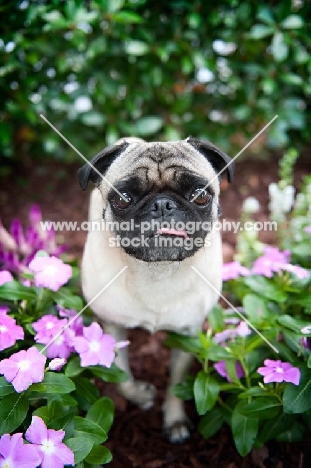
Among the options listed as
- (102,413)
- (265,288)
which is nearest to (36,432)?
(102,413)

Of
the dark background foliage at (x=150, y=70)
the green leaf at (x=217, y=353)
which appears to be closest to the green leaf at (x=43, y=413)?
the green leaf at (x=217, y=353)

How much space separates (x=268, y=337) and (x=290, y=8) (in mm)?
2607

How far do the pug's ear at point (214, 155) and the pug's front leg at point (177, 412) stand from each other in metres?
1.03

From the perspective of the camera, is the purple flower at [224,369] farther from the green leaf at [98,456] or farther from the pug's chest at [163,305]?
the green leaf at [98,456]

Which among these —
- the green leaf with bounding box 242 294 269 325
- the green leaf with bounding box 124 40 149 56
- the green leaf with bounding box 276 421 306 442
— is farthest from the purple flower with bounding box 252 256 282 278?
the green leaf with bounding box 124 40 149 56

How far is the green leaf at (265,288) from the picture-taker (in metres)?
2.66

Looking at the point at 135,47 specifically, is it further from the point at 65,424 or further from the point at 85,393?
the point at 65,424

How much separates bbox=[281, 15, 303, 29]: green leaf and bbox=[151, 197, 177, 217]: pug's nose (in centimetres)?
233

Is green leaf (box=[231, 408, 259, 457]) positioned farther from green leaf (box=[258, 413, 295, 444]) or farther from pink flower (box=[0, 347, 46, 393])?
pink flower (box=[0, 347, 46, 393])

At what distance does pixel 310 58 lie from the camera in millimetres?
3910

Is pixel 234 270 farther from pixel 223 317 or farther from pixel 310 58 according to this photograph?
pixel 310 58

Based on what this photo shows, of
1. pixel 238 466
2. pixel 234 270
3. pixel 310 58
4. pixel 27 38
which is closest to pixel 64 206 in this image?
pixel 27 38

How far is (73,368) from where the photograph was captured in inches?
88.7

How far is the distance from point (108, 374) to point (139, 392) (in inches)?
19.7
